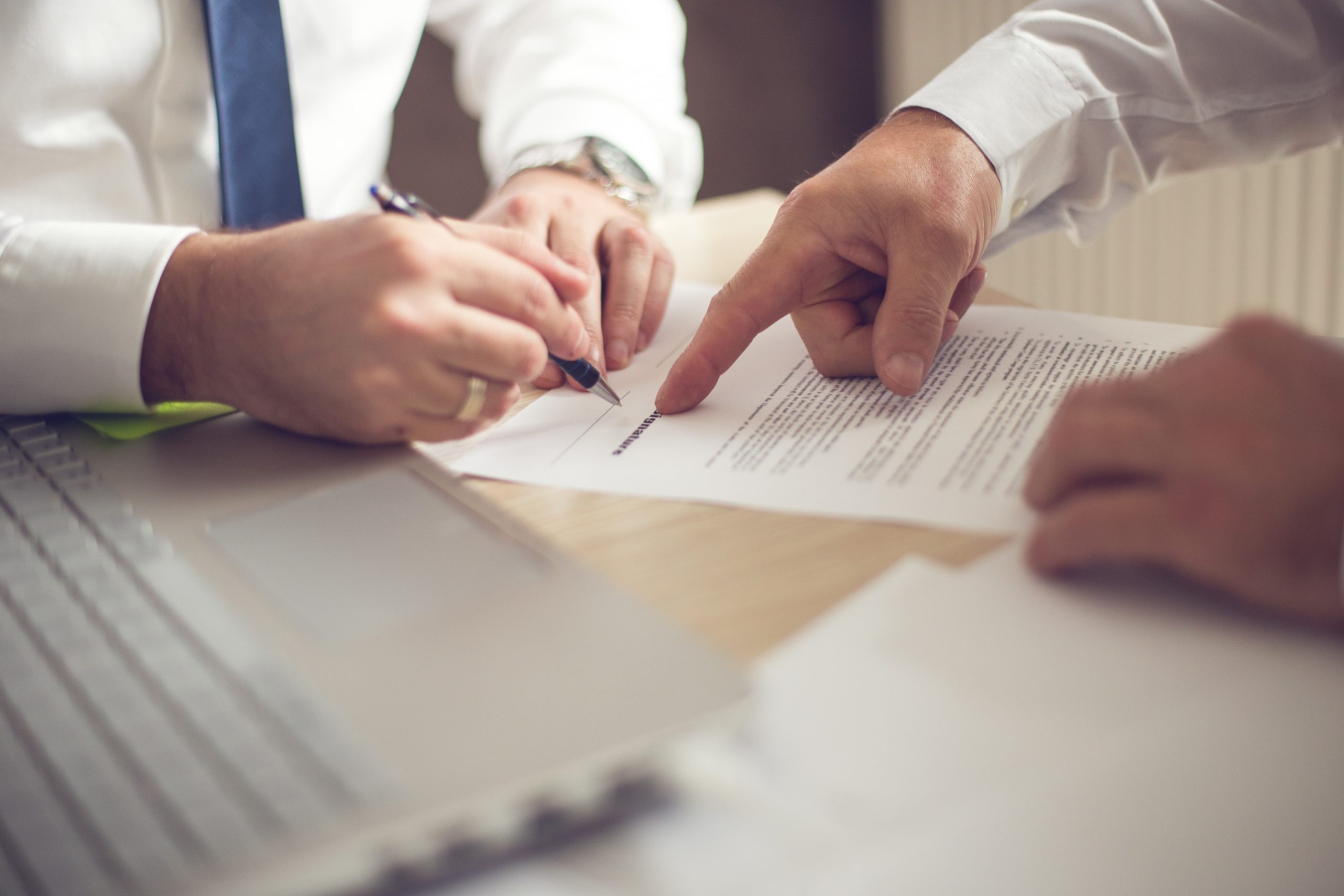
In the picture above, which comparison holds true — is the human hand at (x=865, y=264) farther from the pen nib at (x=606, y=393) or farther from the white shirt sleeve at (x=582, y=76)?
the white shirt sleeve at (x=582, y=76)

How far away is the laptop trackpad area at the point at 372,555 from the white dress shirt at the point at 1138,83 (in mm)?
493

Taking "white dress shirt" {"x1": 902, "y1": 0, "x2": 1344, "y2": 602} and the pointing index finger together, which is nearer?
the pointing index finger

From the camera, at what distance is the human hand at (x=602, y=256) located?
739 millimetres

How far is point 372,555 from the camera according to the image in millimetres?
450

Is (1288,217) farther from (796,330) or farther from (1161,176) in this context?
(796,330)

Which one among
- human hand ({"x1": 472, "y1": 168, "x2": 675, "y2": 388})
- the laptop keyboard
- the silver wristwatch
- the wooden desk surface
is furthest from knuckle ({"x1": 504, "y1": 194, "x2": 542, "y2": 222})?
the laptop keyboard

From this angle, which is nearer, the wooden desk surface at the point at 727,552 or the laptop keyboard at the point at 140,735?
the laptop keyboard at the point at 140,735

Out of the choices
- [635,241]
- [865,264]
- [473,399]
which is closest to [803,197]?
[865,264]

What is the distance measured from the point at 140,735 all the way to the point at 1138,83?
82 cm

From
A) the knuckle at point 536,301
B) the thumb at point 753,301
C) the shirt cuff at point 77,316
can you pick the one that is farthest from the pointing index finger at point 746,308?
the shirt cuff at point 77,316

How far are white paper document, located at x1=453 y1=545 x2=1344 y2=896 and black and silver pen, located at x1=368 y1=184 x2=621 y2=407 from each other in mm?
301

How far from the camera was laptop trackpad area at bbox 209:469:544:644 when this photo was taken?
408mm

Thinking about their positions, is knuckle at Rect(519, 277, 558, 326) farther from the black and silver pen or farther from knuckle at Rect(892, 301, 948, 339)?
knuckle at Rect(892, 301, 948, 339)

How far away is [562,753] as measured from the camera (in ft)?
1.04
